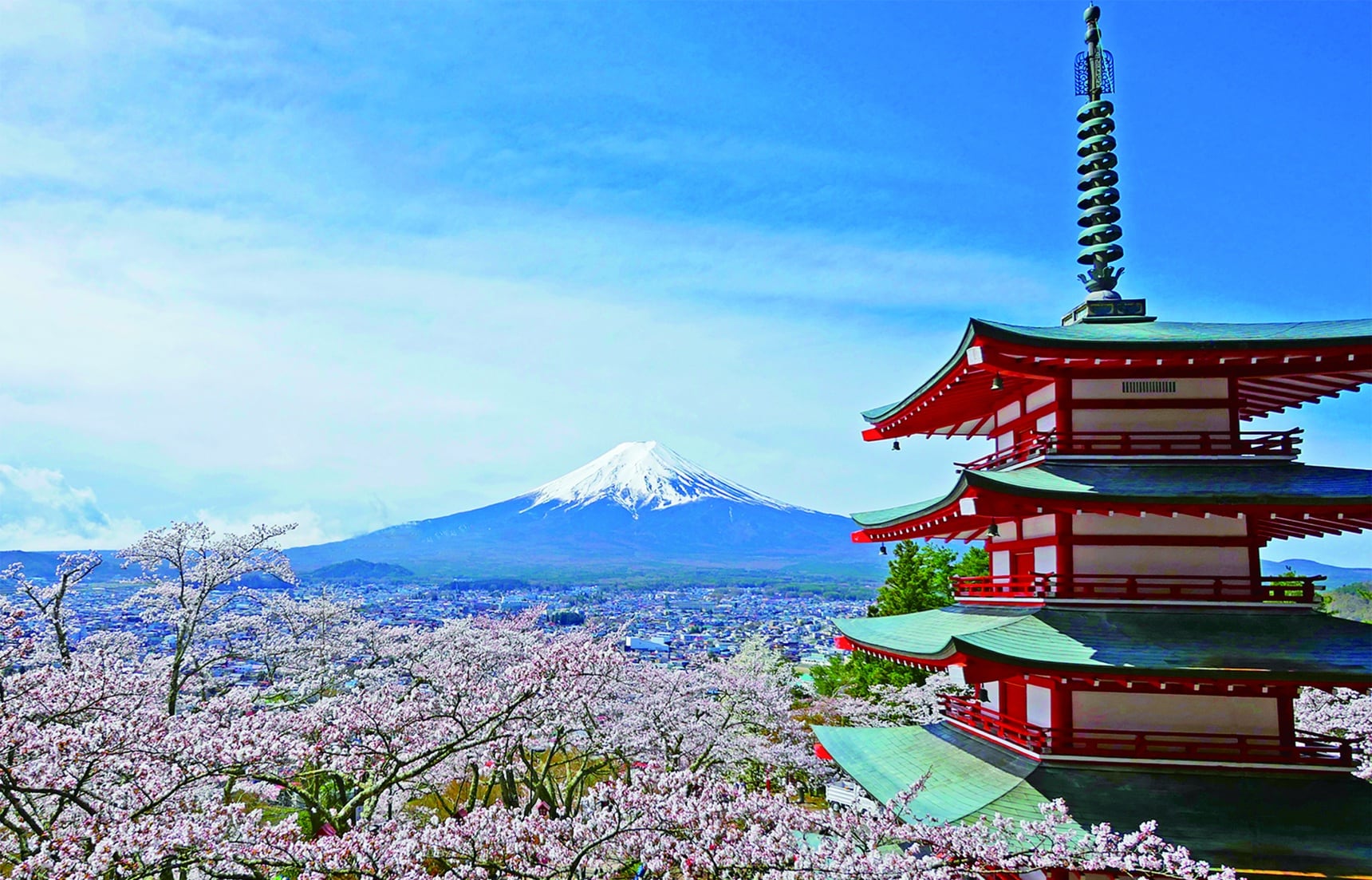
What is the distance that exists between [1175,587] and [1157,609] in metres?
0.32

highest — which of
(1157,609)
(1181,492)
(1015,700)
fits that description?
(1181,492)

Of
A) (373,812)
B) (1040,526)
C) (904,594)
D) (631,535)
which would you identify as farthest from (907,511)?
(631,535)

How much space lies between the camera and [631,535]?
137 meters

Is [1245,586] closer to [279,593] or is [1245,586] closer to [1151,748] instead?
[1151,748]

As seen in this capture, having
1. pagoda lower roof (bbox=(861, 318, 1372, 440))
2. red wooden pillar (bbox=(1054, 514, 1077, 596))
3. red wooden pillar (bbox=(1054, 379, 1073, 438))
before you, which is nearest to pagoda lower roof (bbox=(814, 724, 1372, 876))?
red wooden pillar (bbox=(1054, 514, 1077, 596))

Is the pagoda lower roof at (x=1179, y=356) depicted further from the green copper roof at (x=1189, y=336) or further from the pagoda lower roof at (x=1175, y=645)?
the pagoda lower roof at (x=1175, y=645)

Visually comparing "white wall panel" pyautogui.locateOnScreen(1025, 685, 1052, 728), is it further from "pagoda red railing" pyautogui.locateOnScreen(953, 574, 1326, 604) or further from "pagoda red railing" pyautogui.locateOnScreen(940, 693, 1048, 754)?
"pagoda red railing" pyautogui.locateOnScreen(953, 574, 1326, 604)

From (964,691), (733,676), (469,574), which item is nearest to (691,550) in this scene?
(469,574)

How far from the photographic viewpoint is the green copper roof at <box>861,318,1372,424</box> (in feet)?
24.9

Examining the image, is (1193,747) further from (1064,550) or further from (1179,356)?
(1179,356)

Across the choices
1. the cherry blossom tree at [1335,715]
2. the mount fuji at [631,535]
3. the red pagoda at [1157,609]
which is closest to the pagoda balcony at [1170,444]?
the red pagoda at [1157,609]

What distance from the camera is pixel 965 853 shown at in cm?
671

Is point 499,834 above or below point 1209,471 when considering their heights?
below

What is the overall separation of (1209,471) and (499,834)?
7616mm
